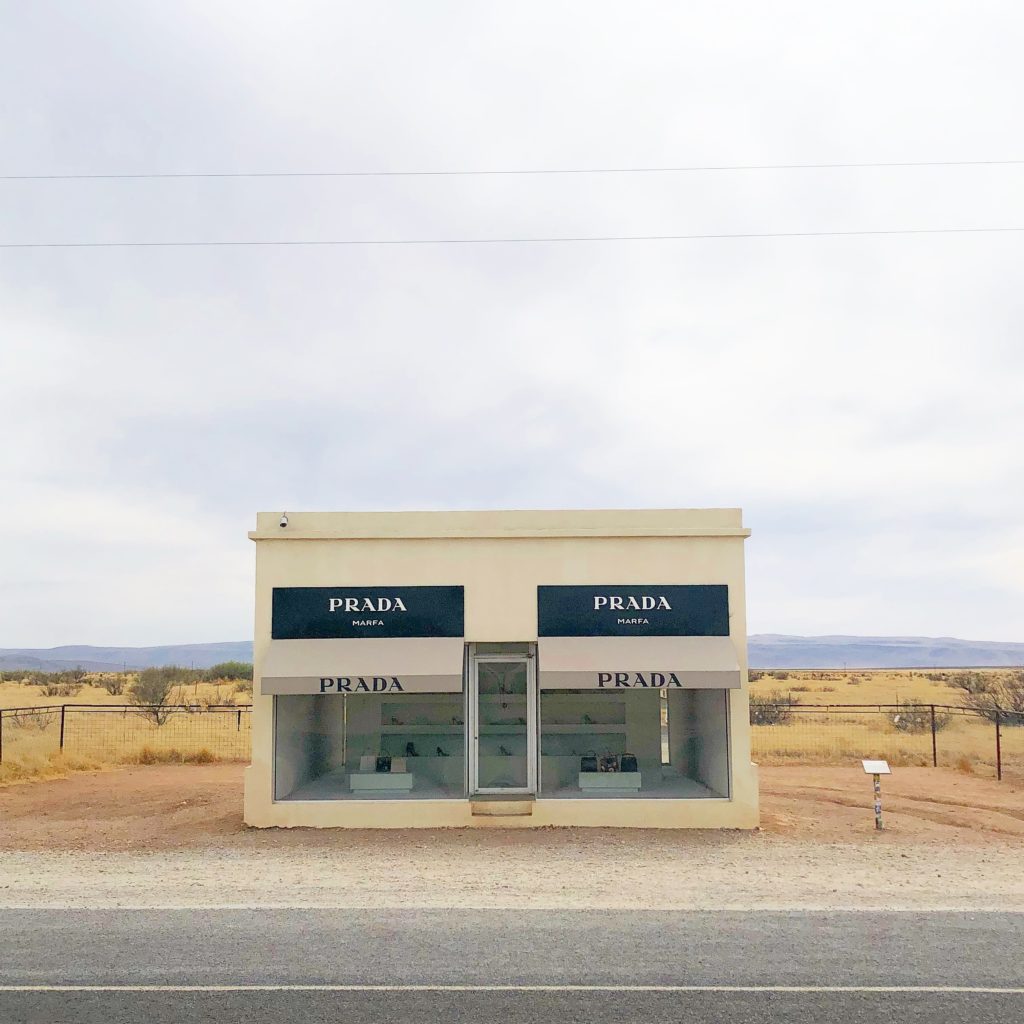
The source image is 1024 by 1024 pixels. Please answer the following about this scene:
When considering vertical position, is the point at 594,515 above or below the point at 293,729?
above

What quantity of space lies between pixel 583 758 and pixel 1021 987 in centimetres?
907

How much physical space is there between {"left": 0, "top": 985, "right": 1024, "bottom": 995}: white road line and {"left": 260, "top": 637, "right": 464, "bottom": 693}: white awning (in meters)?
7.66

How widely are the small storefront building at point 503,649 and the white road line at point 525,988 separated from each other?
303 inches

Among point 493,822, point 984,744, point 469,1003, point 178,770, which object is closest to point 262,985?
point 469,1003

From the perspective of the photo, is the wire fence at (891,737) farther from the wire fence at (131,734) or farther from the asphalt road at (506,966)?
the wire fence at (131,734)

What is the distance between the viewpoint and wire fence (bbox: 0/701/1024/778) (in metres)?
25.1

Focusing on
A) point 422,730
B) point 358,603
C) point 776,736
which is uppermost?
point 358,603

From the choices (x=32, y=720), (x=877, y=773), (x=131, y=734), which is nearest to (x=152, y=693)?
(x=32, y=720)

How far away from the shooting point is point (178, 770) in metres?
23.8

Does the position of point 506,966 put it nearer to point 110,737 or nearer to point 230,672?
point 110,737

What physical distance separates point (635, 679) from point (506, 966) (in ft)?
24.9

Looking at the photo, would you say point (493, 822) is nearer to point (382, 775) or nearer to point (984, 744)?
point (382, 775)

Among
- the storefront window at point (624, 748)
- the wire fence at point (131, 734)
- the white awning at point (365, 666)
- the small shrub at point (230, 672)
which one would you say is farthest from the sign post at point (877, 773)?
the small shrub at point (230, 672)

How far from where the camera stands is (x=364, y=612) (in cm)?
1589
